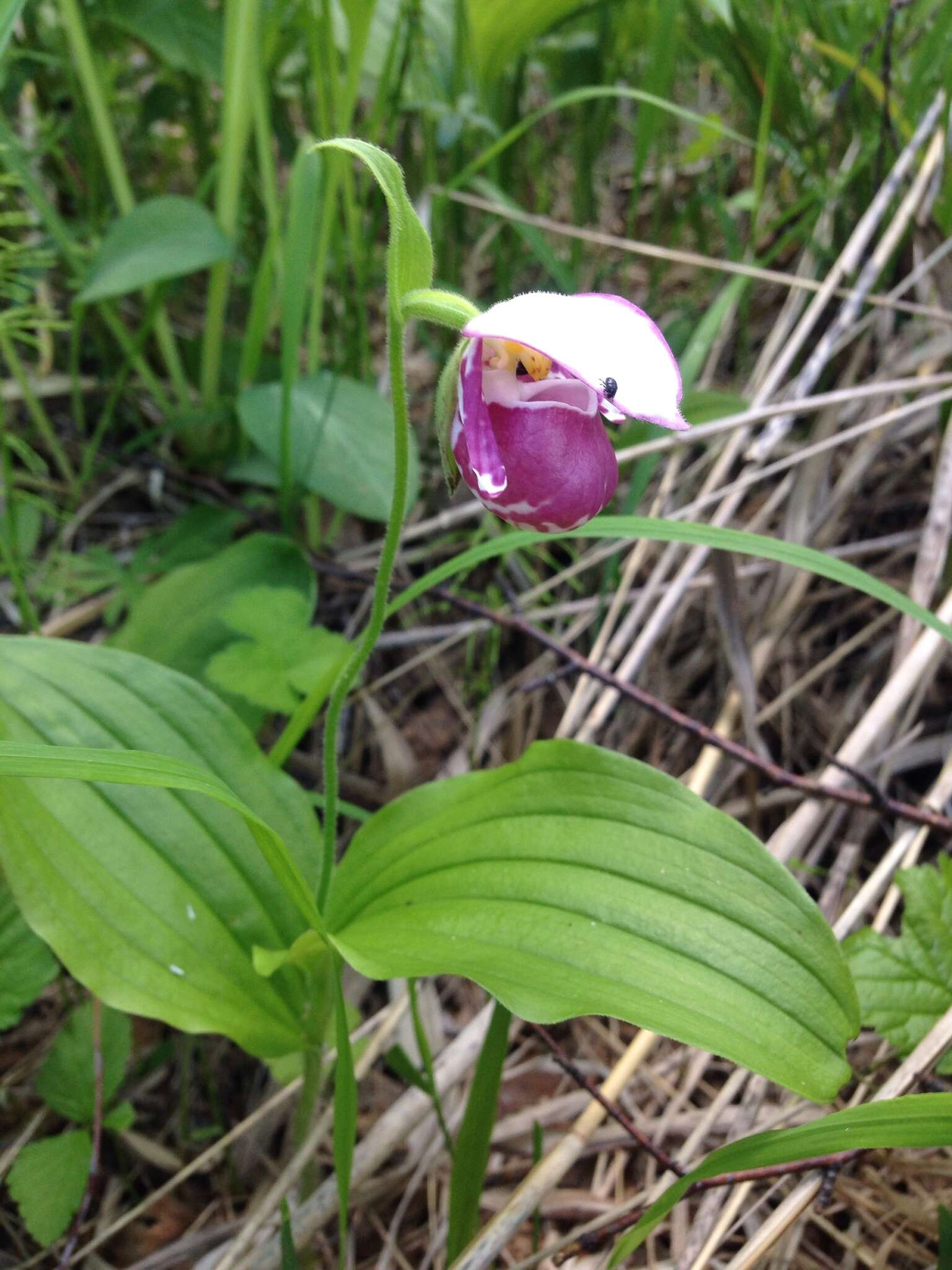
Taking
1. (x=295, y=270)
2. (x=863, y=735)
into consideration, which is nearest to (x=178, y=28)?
(x=295, y=270)

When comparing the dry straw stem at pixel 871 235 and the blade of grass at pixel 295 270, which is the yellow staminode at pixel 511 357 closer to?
the blade of grass at pixel 295 270

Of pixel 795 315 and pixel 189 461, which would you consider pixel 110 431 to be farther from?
pixel 795 315

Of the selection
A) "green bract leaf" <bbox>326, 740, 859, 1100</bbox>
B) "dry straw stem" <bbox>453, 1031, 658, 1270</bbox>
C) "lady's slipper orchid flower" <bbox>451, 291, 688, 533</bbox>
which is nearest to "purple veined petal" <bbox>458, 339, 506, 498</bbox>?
"lady's slipper orchid flower" <bbox>451, 291, 688, 533</bbox>

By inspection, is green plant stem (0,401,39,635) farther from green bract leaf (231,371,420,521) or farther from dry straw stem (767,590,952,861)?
dry straw stem (767,590,952,861)

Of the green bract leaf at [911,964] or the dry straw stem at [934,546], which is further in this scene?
the dry straw stem at [934,546]

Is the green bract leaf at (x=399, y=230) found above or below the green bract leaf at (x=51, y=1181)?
above

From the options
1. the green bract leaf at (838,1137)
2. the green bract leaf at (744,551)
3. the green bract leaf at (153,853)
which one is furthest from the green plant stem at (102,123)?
the green bract leaf at (838,1137)
